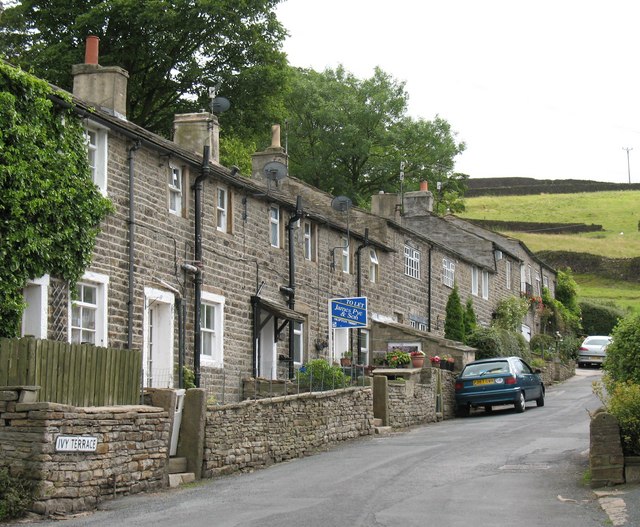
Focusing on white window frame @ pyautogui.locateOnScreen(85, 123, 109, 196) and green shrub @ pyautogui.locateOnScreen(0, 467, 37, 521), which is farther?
white window frame @ pyautogui.locateOnScreen(85, 123, 109, 196)

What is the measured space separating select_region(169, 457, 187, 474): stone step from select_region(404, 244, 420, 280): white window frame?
20.5 metres

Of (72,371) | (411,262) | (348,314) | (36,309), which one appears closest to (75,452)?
(72,371)

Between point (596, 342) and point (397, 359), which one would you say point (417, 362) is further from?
point (596, 342)

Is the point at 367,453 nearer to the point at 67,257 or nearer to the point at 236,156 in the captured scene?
the point at 67,257

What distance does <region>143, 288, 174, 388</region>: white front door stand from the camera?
847 inches

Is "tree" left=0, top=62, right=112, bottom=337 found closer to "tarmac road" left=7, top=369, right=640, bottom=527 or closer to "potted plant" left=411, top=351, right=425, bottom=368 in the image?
"tarmac road" left=7, top=369, right=640, bottom=527

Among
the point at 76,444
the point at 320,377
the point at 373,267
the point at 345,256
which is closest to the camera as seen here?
the point at 76,444

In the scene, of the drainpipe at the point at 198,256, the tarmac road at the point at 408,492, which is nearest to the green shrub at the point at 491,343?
the tarmac road at the point at 408,492

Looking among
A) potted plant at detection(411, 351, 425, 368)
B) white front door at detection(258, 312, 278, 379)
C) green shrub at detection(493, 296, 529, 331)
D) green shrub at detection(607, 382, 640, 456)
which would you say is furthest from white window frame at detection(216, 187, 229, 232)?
green shrub at detection(493, 296, 529, 331)

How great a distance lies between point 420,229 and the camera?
48.2 metres

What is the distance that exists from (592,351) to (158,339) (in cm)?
3448

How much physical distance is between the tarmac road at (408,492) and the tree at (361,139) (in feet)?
108

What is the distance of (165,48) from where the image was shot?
37438 millimetres

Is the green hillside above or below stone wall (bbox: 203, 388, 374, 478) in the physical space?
above
